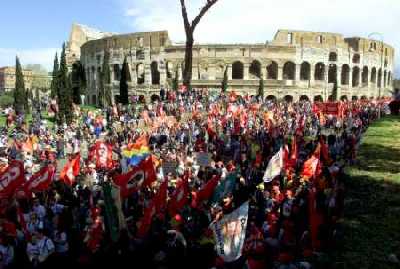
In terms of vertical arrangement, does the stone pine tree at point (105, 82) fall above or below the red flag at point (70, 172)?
above

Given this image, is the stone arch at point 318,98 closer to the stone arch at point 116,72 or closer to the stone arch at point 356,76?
the stone arch at point 356,76

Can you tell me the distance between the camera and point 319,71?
59188 millimetres

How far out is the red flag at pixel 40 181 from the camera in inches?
413

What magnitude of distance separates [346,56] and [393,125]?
32719mm

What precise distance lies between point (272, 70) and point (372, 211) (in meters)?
47.2

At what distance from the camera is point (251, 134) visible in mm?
22828

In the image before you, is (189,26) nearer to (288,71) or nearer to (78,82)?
(288,71)

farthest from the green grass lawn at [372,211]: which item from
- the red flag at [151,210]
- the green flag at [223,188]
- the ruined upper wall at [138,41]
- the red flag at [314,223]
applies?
the ruined upper wall at [138,41]

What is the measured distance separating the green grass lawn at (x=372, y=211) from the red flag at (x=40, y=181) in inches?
261

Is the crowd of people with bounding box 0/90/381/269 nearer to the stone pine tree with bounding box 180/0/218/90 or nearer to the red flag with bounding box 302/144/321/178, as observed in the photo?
the red flag with bounding box 302/144/321/178

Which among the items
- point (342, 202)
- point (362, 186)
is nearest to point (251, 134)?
point (362, 186)

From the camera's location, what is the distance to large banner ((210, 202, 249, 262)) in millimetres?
6852

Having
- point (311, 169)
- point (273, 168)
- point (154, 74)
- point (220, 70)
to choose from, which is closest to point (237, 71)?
point (220, 70)

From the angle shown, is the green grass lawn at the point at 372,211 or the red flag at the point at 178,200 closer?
the green grass lawn at the point at 372,211
